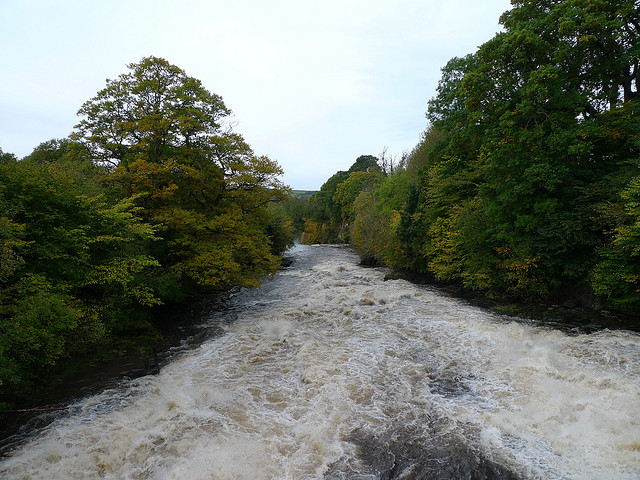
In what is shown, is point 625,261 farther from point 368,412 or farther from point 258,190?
point 258,190

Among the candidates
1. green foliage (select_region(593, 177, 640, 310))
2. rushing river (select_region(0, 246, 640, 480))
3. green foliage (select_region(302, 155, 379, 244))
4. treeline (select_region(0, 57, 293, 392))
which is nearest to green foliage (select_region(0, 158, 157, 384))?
treeline (select_region(0, 57, 293, 392))

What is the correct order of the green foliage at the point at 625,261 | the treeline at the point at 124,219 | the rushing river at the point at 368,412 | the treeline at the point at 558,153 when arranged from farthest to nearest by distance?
1. the treeline at the point at 558,153
2. the green foliage at the point at 625,261
3. the treeline at the point at 124,219
4. the rushing river at the point at 368,412

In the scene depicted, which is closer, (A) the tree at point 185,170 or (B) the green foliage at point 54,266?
(B) the green foliage at point 54,266

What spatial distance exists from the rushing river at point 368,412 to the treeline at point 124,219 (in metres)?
2.12

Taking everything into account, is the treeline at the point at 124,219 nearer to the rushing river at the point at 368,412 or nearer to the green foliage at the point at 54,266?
the green foliage at the point at 54,266

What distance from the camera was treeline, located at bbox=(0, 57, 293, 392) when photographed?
659 cm

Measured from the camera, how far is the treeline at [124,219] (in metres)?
6.59

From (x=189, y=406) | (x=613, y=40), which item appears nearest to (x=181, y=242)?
(x=189, y=406)

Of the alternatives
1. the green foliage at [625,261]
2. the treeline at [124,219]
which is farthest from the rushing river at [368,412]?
the treeline at [124,219]

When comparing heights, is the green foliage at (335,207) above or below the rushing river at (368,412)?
above

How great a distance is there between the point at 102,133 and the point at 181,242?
6403 millimetres

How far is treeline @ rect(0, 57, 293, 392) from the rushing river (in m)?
2.12

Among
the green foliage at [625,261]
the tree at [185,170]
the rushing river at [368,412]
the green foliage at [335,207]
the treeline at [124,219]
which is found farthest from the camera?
the green foliage at [335,207]

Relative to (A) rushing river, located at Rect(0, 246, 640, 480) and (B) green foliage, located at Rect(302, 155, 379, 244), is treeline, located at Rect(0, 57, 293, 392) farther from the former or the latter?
(B) green foliage, located at Rect(302, 155, 379, 244)
